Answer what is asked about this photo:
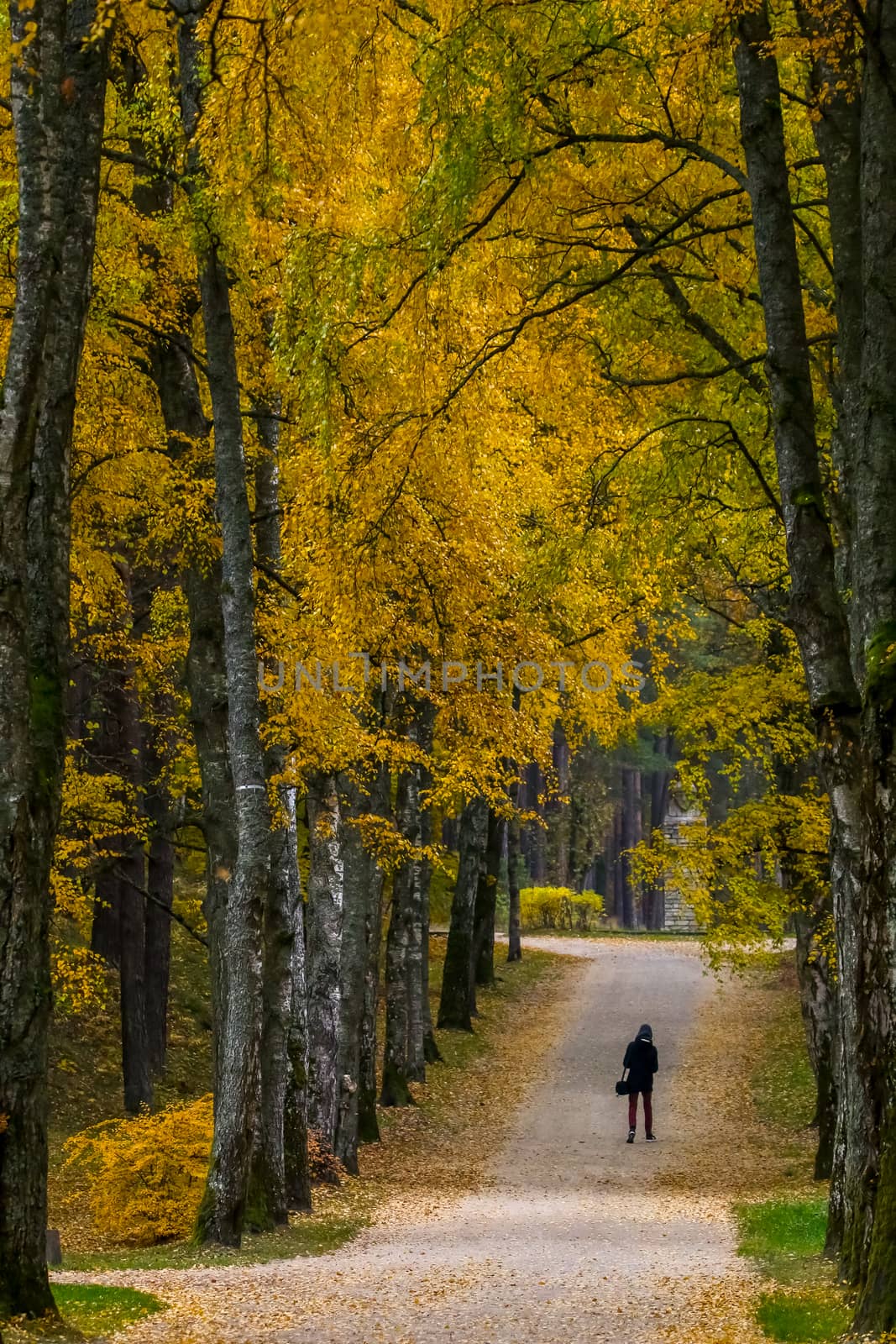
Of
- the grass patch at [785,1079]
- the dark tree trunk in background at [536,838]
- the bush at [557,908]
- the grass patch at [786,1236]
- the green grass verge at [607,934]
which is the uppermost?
the dark tree trunk in background at [536,838]

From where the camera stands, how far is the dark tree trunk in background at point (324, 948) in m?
15.9

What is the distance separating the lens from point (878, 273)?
754 centimetres

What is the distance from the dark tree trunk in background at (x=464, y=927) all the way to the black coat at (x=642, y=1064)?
6975 millimetres

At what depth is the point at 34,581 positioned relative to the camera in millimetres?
7648

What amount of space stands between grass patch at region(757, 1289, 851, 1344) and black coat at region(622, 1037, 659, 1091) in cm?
1285

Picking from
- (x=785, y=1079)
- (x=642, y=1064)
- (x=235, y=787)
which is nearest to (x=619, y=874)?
(x=785, y=1079)

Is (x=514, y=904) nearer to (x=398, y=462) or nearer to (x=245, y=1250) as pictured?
(x=245, y=1250)

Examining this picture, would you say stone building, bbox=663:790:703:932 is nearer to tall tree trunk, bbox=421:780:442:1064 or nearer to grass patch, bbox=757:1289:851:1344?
tall tree trunk, bbox=421:780:442:1064

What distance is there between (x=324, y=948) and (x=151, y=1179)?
3421 mm

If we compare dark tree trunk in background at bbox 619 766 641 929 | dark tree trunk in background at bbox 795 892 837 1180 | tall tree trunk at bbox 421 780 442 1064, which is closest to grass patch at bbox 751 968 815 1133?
dark tree trunk in background at bbox 795 892 837 1180

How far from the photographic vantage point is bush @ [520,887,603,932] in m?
49.8

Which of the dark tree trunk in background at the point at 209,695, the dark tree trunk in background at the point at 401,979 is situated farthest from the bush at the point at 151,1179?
the dark tree trunk in background at the point at 401,979

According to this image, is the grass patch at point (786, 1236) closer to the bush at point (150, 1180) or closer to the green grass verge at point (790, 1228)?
the green grass verge at point (790, 1228)

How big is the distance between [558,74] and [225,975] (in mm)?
7481
